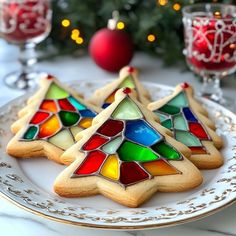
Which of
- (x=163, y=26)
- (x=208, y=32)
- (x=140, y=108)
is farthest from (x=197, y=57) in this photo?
(x=140, y=108)

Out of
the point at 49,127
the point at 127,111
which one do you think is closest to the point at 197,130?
the point at 127,111

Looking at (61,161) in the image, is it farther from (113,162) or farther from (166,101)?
(166,101)

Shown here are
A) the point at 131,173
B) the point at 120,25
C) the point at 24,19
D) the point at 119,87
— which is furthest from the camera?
the point at 120,25

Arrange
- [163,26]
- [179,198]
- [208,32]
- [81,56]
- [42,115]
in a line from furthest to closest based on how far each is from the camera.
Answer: [81,56], [163,26], [208,32], [42,115], [179,198]

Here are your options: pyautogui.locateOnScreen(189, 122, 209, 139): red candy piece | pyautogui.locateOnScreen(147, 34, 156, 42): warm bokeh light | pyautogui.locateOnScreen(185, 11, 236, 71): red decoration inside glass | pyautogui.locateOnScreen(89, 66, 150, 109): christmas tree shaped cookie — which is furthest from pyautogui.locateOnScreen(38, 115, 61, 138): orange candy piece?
pyautogui.locateOnScreen(147, 34, 156, 42): warm bokeh light

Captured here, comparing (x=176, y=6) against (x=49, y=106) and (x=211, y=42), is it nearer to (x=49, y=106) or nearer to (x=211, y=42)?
(x=211, y=42)

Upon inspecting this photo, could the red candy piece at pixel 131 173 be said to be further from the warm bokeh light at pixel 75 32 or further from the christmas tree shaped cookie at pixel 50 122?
the warm bokeh light at pixel 75 32
